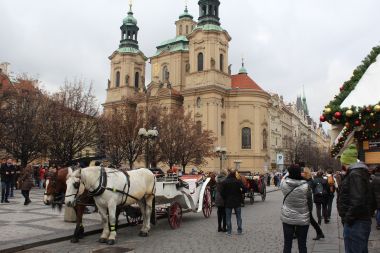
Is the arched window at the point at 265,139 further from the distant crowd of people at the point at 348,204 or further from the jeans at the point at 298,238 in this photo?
the jeans at the point at 298,238

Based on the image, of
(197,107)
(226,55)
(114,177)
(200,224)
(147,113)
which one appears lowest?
(200,224)

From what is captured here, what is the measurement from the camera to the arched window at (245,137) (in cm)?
6431

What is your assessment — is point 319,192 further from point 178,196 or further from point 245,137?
point 245,137

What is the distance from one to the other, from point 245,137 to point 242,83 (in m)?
9.52

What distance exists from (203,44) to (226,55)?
4525 mm

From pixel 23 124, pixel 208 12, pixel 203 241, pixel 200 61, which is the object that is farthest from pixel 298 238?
pixel 208 12

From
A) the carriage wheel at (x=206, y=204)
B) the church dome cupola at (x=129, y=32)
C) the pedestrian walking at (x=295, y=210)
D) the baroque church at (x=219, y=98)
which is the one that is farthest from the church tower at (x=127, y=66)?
the pedestrian walking at (x=295, y=210)

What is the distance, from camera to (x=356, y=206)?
18.4 feet

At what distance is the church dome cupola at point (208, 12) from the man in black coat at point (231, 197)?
184 ft

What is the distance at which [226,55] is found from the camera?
66.3 metres

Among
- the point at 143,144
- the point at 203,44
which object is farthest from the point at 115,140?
the point at 203,44

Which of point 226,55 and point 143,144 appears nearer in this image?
point 143,144

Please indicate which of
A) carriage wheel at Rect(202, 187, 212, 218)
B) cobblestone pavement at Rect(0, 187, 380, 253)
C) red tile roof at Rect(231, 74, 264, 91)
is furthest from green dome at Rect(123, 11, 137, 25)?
cobblestone pavement at Rect(0, 187, 380, 253)

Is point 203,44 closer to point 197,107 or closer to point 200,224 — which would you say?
point 197,107
